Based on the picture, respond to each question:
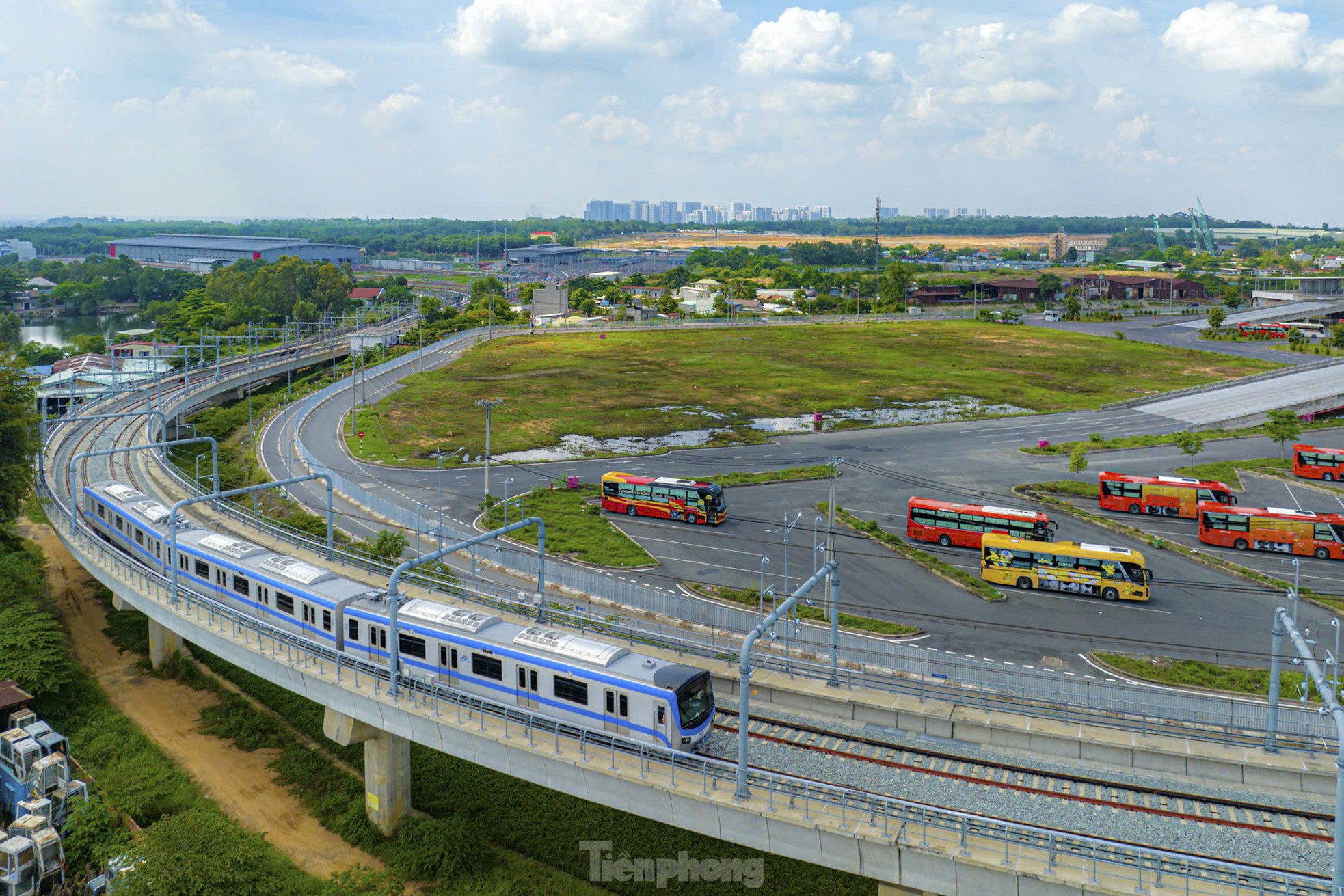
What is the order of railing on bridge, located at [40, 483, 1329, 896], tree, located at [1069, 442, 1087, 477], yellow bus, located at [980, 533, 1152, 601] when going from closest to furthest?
railing on bridge, located at [40, 483, 1329, 896]
yellow bus, located at [980, 533, 1152, 601]
tree, located at [1069, 442, 1087, 477]

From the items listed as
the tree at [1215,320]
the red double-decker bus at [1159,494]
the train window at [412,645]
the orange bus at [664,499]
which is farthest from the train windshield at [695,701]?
the tree at [1215,320]

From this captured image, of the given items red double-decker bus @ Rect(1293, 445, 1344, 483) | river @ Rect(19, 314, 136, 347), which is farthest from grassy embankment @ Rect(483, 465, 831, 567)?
river @ Rect(19, 314, 136, 347)

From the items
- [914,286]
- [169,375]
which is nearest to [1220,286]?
[914,286]

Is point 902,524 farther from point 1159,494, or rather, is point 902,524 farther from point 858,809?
point 858,809

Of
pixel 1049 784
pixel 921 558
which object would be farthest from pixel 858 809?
pixel 921 558

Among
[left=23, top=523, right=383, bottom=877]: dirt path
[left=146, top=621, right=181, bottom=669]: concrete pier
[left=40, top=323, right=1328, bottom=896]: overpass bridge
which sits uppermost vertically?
[left=40, top=323, right=1328, bottom=896]: overpass bridge

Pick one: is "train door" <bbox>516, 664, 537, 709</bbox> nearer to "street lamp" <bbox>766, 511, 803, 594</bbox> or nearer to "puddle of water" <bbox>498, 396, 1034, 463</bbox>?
"street lamp" <bbox>766, 511, 803, 594</bbox>
